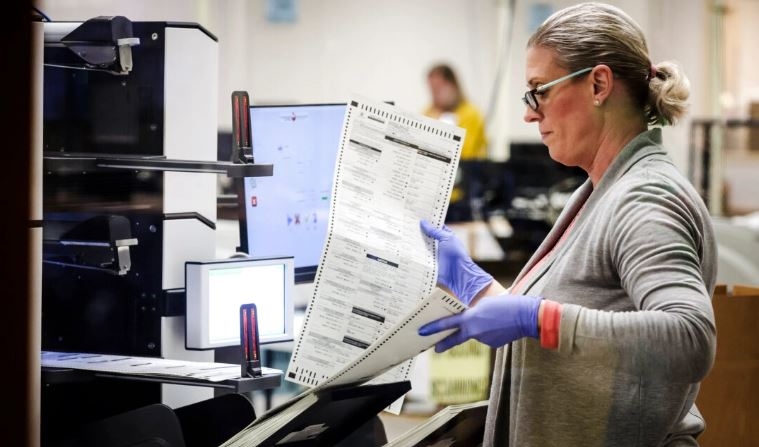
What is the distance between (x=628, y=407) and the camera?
129cm

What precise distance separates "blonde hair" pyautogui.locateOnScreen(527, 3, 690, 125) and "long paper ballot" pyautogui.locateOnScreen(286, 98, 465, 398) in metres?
0.26

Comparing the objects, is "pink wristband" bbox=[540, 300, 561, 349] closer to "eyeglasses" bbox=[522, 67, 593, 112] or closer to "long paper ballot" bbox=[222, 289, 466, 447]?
"long paper ballot" bbox=[222, 289, 466, 447]

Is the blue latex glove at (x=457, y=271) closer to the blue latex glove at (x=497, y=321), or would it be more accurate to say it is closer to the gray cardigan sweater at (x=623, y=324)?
the gray cardigan sweater at (x=623, y=324)

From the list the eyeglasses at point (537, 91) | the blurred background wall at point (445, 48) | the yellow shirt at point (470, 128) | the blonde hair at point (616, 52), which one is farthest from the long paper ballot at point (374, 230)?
the blurred background wall at point (445, 48)

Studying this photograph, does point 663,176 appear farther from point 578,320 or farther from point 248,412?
point 248,412

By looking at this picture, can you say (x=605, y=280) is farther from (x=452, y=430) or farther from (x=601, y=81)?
(x=452, y=430)

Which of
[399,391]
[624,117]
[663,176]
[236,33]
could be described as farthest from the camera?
[236,33]

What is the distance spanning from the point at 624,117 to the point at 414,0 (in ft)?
20.6

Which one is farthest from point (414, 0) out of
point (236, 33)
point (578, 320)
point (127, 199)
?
point (578, 320)

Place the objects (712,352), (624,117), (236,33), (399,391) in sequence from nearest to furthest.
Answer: (712,352) → (624,117) → (399,391) → (236,33)

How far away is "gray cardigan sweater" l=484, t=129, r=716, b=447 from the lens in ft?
3.70

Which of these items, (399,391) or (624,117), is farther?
(399,391)

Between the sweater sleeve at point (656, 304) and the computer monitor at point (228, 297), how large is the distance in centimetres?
73

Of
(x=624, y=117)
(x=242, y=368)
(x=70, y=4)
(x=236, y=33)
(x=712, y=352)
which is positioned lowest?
(x=242, y=368)
